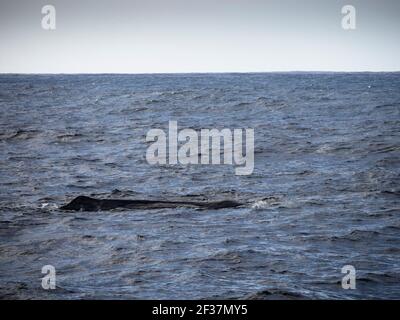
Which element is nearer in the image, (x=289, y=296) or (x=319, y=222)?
(x=289, y=296)

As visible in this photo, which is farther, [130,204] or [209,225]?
[130,204]

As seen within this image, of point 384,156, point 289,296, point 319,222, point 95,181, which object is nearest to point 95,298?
point 289,296

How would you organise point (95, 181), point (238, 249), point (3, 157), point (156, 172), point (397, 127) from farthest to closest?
point (397, 127) → point (3, 157) → point (156, 172) → point (95, 181) → point (238, 249)

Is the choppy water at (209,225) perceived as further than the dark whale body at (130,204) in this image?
No

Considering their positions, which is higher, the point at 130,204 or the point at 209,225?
the point at 130,204

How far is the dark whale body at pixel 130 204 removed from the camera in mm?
21125

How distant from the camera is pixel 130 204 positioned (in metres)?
21.5

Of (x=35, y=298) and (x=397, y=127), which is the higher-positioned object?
(x=397, y=127)

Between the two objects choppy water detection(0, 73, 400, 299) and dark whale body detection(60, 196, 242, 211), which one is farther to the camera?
dark whale body detection(60, 196, 242, 211)

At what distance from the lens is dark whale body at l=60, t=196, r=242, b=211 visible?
2112 centimetres

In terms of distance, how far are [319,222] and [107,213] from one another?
660cm

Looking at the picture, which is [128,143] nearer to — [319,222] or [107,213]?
[107,213]
